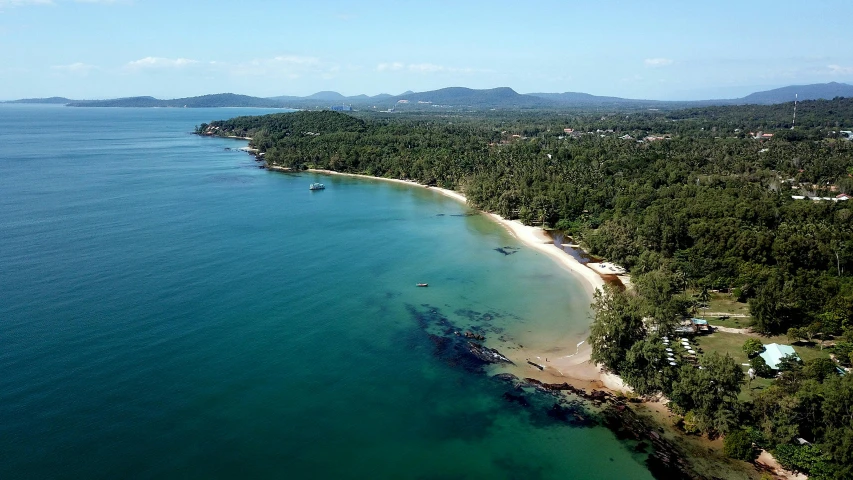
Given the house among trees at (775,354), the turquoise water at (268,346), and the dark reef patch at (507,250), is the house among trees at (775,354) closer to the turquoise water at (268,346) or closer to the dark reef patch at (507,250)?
the turquoise water at (268,346)

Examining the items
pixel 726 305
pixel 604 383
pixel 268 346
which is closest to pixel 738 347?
pixel 726 305

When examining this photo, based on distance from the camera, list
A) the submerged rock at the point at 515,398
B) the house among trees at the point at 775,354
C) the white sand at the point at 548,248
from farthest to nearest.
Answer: the white sand at the point at 548,248 < the house among trees at the point at 775,354 < the submerged rock at the point at 515,398

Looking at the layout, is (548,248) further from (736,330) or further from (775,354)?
(775,354)

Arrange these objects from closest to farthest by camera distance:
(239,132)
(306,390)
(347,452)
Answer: (347,452) < (306,390) < (239,132)

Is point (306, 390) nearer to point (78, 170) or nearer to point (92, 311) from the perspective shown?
point (92, 311)

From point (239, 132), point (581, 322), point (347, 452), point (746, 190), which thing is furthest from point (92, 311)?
point (239, 132)

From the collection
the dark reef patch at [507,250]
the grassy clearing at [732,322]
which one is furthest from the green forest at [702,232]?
the dark reef patch at [507,250]
